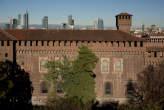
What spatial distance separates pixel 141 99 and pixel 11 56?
17.1 metres

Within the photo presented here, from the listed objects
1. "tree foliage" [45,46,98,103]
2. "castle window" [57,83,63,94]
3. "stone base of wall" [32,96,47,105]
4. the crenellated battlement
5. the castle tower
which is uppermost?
the castle tower

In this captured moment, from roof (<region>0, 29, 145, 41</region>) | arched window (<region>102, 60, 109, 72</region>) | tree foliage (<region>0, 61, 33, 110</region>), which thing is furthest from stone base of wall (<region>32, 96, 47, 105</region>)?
arched window (<region>102, 60, 109, 72</region>)

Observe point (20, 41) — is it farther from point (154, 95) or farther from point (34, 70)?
point (154, 95)

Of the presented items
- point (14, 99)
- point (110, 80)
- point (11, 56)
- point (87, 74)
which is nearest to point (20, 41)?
point (11, 56)

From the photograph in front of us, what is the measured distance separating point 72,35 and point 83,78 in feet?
21.5

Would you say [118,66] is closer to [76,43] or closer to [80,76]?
[80,76]

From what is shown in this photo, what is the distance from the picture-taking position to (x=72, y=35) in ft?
114

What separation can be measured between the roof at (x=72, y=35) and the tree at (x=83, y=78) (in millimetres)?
2605

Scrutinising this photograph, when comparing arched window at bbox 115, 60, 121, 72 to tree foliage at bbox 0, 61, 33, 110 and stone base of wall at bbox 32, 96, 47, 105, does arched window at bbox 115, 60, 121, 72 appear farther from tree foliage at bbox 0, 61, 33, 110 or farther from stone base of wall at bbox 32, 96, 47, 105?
tree foliage at bbox 0, 61, 33, 110

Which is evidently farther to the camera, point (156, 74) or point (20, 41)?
point (20, 41)

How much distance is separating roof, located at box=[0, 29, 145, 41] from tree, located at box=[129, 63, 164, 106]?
14.5 ft

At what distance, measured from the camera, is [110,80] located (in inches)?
1348

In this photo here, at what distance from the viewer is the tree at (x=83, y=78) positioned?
103ft

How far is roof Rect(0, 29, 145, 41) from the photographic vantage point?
3381 cm
